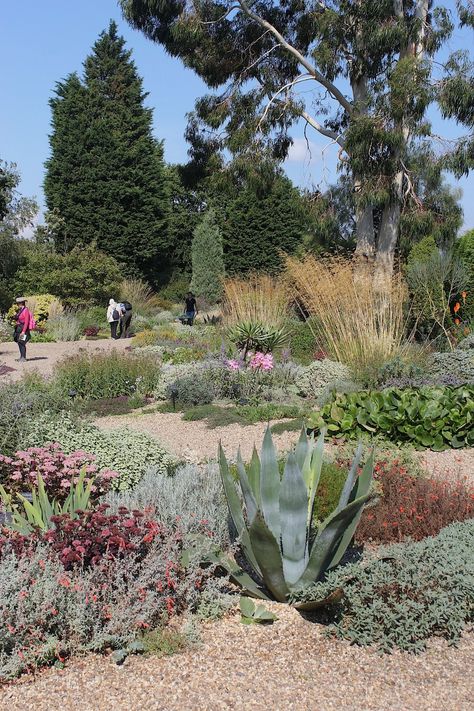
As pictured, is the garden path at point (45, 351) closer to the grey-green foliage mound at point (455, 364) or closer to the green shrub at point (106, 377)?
the green shrub at point (106, 377)

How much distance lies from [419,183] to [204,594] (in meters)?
18.0

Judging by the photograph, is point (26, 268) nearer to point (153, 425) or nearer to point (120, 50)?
point (120, 50)

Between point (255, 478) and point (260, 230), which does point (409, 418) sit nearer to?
point (255, 478)

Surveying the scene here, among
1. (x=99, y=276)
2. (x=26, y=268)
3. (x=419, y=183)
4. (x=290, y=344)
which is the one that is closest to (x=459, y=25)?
(x=419, y=183)

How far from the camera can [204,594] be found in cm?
363

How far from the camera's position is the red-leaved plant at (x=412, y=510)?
4617 millimetres

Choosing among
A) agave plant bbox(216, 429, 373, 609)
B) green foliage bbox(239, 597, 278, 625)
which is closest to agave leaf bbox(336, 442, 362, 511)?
agave plant bbox(216, 429, 373, 609)

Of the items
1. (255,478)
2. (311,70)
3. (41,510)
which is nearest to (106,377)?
(41,510)

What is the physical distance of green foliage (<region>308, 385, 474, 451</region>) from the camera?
7.15 metres

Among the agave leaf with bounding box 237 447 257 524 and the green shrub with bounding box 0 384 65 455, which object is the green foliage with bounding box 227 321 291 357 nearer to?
the green shrub with bounding box 0 384 65 455

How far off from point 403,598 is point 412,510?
52.2 inches

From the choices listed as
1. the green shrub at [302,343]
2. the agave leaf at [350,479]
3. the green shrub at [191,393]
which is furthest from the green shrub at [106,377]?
the agave leaf at [350,479]

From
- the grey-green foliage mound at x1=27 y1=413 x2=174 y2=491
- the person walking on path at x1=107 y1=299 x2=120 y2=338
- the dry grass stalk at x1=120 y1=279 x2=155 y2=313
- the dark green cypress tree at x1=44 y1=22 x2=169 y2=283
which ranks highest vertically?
the dark green cypress tree at x1=44 y1=22 x2=169 y2=283

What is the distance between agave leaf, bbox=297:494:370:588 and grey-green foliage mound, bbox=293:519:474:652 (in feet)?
0.22
